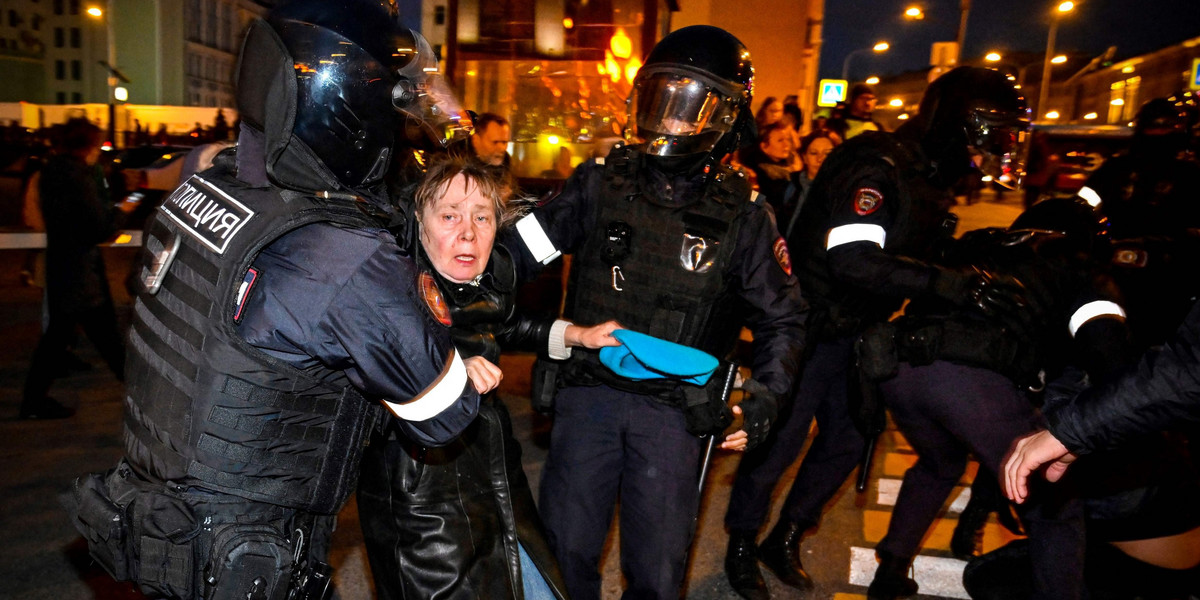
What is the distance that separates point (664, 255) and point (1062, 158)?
778 centimetres

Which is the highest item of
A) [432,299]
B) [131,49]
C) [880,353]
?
[131,49]

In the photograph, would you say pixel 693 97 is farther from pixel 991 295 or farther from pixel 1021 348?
pixel 1021 348

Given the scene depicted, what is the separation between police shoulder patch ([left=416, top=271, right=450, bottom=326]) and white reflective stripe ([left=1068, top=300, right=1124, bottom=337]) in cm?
239

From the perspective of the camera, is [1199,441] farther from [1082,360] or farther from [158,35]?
[158,35]

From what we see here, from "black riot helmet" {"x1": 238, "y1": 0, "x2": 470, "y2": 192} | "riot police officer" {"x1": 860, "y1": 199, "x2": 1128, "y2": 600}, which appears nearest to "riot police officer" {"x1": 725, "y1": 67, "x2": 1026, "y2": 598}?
"riot police officer" {"x1": 860, "y1": 199, "x2": 1128, "y2": 600}

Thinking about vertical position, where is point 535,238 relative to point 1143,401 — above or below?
above

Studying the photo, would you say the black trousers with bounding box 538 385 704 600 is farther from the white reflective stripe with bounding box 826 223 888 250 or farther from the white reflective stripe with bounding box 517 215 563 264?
the white reflective stripe with bounding box 826 223 888 250

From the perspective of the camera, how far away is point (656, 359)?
96.0 inches

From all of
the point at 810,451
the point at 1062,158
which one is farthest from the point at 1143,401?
the point at 1062,158

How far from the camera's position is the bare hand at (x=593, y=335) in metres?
2.55

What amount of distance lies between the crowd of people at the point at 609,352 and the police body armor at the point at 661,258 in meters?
0.01

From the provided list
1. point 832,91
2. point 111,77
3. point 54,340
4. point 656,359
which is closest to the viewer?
point 656,359

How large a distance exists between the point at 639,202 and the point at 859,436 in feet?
5.65

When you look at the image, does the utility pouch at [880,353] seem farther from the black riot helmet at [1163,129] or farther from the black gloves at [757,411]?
the black riot helmet at [1163,129]
